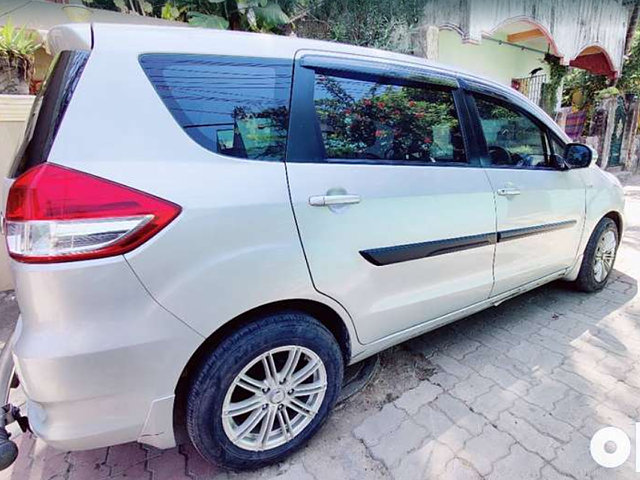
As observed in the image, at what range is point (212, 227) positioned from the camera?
1.36 metres

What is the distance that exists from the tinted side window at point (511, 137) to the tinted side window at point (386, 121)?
30 cm

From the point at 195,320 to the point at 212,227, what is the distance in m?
0.34

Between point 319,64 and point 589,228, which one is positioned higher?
point 319,64

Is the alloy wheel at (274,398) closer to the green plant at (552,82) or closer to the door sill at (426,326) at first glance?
the door sill at (426,326)

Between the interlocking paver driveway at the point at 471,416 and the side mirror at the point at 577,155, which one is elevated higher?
the side mirror at the point at 577,155

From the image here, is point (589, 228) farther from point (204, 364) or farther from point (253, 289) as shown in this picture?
point (204, 364)

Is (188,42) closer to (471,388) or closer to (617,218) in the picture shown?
(471,388)

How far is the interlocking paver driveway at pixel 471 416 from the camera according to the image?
1.75 meters

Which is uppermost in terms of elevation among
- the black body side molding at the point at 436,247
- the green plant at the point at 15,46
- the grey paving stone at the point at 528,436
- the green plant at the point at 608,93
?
the green plant at the point at 15,46

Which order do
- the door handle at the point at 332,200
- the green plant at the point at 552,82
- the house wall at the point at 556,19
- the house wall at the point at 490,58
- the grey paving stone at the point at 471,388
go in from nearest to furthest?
the door handle at the point at 332,200 < the grey paving stone at the point at 471,388 < the house wall at the point at 556,19 < the house wall at the point at 490,58 < the green plant at the point at 552,82

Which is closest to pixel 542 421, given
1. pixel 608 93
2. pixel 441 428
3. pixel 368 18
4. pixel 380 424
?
pixel 441 428

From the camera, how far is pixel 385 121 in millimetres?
1977

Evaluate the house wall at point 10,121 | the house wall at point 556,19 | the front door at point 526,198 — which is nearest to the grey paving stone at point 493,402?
the front door at point 526,198

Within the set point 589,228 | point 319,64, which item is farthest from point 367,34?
point 319,64
